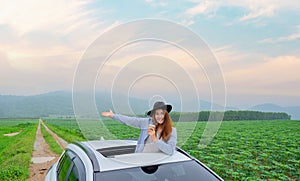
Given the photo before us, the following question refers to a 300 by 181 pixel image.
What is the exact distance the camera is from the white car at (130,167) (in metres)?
2.70

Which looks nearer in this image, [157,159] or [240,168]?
[157,159]

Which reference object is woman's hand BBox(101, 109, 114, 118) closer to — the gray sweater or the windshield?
the gray sweater

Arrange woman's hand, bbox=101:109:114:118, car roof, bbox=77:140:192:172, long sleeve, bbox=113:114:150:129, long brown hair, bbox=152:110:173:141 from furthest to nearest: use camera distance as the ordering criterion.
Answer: woman's hand, bbox=101:109:114:118
long sleeve, bbox=113:114:150:129
long brown hair, bbox=152:110:173:141
car roof, bbox=77:140:192:172

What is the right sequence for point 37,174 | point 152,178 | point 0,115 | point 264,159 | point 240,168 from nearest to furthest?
point 152,178 → point 37,174 → point 240,168 → point 264,159 → point 0,115

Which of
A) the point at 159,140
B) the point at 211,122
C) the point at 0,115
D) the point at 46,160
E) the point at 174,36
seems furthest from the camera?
the point at 0,115

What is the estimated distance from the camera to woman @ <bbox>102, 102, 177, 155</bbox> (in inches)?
125

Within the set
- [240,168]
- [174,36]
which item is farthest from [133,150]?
[240,168]

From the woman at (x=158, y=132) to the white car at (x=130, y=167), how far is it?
11cm

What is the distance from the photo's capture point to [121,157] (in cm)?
308

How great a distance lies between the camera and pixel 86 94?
3.61 metres

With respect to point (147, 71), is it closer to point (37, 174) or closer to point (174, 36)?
point (174, 36)

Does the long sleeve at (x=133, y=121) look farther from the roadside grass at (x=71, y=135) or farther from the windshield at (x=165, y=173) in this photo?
the roadside grass at (x=71, y=135)

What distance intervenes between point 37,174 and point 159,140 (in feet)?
20.7

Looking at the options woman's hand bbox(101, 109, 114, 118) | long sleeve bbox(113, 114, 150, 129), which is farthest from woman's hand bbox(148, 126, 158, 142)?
woman's hand bbox(101, 109, 114, 118)
